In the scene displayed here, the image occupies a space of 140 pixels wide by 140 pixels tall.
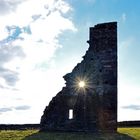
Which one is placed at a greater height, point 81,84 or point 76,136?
point 81,84

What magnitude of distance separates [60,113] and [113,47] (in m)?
5.76

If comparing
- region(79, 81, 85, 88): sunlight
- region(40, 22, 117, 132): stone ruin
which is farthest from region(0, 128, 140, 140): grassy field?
region(79, 81, 85, 88): sunlight

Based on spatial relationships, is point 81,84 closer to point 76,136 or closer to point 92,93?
point 92,93

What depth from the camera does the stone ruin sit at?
26.0 metres

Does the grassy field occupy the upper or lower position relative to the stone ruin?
lower

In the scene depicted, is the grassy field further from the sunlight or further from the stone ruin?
the sunlight

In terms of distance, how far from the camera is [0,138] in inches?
939

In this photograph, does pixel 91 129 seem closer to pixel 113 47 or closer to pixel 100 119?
pixel 100 119

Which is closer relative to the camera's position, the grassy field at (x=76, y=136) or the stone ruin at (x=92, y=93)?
the grassy field at (x=76, y=136)

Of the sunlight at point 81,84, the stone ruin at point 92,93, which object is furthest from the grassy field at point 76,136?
the sunlight at point 81,84

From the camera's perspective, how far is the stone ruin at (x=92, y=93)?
2602cm

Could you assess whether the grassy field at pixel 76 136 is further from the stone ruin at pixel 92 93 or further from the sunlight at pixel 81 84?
the sunlight at pixel 81 84

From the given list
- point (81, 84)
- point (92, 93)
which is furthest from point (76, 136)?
point (81, 84)

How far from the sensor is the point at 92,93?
2662cm
